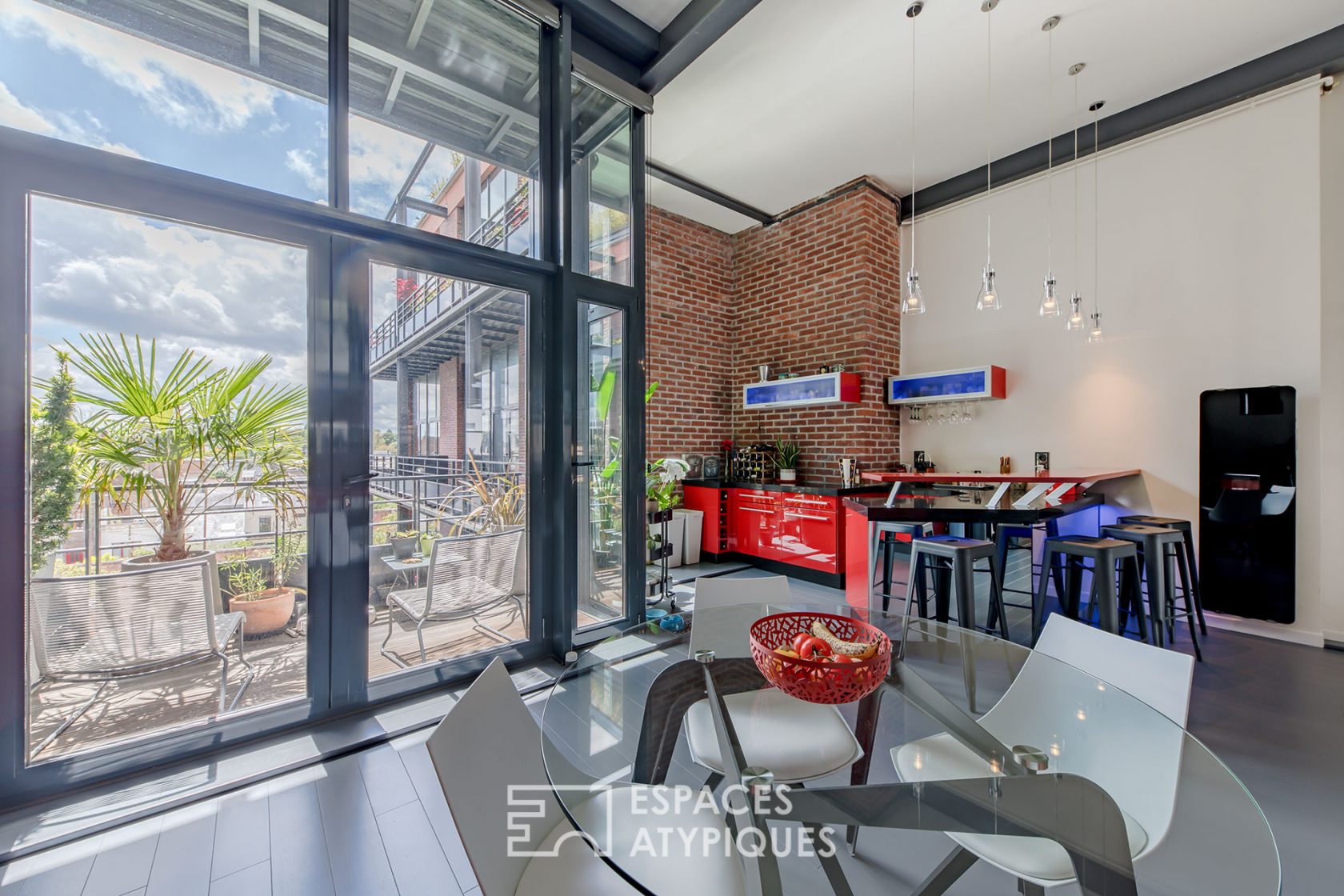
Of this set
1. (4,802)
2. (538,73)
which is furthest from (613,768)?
(538,73)

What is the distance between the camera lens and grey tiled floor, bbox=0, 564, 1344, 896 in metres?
1.49

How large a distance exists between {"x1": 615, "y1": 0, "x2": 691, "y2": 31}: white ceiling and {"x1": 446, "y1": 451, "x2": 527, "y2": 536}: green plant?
9.47 ft

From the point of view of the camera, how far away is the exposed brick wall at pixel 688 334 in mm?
5480

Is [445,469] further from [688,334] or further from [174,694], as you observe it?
[688,334]

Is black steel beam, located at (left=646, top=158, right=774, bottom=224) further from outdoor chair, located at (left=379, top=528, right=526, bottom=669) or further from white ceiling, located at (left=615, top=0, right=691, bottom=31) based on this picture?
outdoor chair, located at (left=379, top=528, right=526, bottom=669)

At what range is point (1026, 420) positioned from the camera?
179 inches

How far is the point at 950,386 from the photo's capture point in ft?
15.4

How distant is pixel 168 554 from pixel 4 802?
884 mm

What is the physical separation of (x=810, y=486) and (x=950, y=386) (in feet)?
5.15

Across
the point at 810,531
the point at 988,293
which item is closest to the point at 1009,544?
the point at 810,531

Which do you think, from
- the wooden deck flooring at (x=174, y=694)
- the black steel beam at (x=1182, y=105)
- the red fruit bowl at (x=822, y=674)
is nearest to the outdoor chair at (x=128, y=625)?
the wooden deck flooring at (x=174, y=694)

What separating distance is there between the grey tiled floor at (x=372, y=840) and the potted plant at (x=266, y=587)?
672mm

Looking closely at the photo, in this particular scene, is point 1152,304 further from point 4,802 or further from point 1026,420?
point 4,802

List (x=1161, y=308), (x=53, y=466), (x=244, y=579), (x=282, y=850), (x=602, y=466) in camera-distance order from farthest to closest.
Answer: (x=1161, y=308) → (x=602, y=466) → (x=244, y=579) → (x=53, y=466) → (x=282, y=850)
